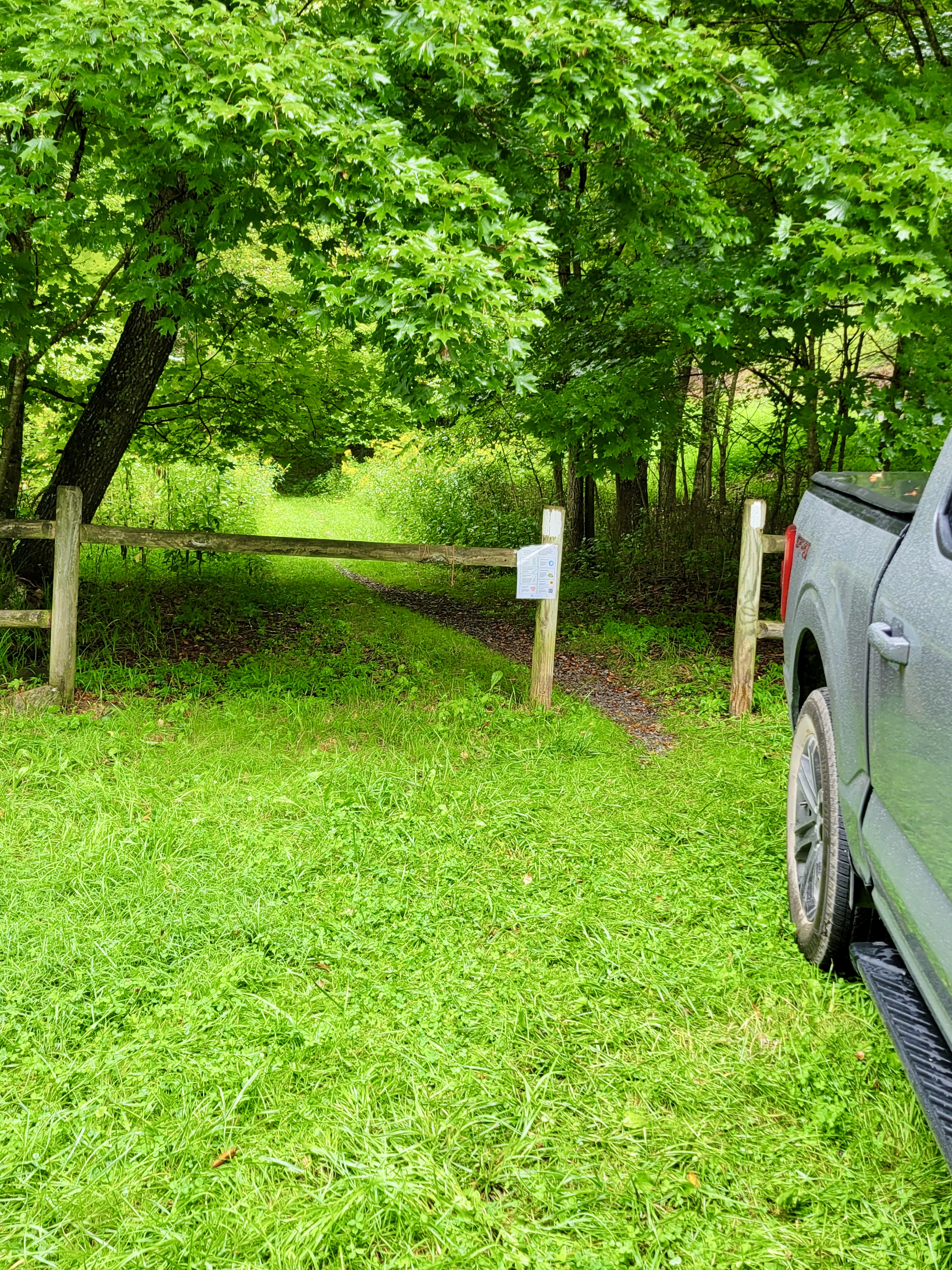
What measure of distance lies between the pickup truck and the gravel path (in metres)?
2.49

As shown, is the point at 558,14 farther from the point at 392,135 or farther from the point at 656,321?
the point at 656,321

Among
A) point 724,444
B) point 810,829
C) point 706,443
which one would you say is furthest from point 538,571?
point 706,443

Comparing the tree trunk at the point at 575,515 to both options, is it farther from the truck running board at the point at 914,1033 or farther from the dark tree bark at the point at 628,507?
the truck running board at the point at 914,1033

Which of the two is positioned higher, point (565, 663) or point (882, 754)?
point (882, 754)

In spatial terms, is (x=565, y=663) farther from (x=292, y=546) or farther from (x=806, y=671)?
(x=806, y=671)

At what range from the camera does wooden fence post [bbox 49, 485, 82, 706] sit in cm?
584

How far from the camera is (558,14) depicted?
4.25 meters

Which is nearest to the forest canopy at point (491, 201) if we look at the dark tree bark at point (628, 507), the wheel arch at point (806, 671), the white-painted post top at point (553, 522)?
the white-painted post top at point (553, 522)

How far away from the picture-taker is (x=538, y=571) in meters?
6.02

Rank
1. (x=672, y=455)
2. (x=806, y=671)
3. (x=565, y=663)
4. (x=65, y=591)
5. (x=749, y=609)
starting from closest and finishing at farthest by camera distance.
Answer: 1. (x=806, y=671)
2. (x=65, y=591)
3. (x=749, y=609)
4. (x=565, y=663)
5. (x=672, y=455)

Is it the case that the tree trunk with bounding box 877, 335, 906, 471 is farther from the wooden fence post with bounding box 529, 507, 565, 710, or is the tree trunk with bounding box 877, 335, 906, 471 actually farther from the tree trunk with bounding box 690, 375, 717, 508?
the tree trunk with bounding box 690, 375, 717, 508

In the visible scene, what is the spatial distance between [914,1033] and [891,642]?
3.29 ft

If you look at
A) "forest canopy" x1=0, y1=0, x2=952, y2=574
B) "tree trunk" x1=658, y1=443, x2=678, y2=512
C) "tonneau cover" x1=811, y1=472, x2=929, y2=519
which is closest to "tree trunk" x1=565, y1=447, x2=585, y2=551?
"tree trunk" x1=658, y1=443, x2=678, y2=512

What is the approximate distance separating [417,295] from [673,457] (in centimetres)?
891
